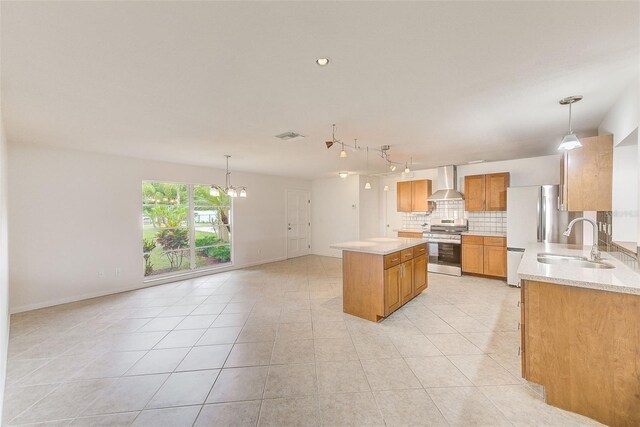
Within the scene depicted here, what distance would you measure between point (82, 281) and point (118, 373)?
2.96 metres

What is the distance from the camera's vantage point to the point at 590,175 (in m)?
2.65

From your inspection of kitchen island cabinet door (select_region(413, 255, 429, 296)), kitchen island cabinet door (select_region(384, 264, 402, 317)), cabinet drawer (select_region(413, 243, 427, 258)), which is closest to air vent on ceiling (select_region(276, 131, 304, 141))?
kitchen island cabinet door (select_region(384, 264, 402, 317))

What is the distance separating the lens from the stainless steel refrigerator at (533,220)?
4.40m

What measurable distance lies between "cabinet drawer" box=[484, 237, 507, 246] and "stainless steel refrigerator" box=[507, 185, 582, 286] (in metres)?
0.18

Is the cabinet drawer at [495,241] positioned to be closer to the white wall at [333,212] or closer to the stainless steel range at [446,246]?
the stainless steel range at [446,246]

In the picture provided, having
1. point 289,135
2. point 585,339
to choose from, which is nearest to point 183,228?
point 289,135

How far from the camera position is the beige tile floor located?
1788 millimetres

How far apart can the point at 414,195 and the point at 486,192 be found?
1564mm

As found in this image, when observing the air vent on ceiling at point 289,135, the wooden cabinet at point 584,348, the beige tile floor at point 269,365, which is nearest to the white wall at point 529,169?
the beige tile floor at point 269,365

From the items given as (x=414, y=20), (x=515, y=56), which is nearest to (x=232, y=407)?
(x=414, y=20)

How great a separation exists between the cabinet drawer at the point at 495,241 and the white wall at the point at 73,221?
21.6 feet

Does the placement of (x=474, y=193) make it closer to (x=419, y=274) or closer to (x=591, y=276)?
(x=419, y=274)

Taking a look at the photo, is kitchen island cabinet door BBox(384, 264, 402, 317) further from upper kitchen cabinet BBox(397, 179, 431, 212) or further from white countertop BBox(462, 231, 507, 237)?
upper kitchen cabinet BBox(397, 179, 431, 212)

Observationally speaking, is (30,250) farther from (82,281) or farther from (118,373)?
(118,373)
